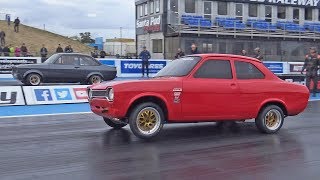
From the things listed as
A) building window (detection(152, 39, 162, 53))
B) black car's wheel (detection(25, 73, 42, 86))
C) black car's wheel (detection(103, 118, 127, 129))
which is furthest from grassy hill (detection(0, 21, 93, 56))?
black car's wheel (detection(103, 118, 127, 129))

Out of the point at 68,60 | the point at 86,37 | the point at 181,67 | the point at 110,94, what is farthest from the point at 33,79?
the point at 86,37

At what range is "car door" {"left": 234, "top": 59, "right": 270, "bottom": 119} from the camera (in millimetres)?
8945

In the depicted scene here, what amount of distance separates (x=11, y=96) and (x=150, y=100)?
716 cm

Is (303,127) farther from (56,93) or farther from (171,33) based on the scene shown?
(171,33)

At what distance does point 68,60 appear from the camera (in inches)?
747

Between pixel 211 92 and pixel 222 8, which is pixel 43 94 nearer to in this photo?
pixel 211 92

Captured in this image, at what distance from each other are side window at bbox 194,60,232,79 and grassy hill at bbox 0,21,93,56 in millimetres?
47169

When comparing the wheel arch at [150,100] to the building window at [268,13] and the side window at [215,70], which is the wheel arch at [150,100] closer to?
the side window at [215,70]

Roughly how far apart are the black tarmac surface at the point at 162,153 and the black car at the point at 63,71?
827 cm

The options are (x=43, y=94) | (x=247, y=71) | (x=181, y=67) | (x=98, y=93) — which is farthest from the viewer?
A: (x=43, y=94)

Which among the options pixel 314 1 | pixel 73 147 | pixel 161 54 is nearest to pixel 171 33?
pixel 161 54

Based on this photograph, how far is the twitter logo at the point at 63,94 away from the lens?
1482 cm

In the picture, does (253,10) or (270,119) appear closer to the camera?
(270,119)

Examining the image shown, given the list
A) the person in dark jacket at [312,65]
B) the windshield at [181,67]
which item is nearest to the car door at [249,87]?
the windshield at [181,67]
